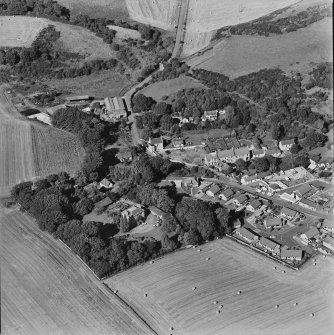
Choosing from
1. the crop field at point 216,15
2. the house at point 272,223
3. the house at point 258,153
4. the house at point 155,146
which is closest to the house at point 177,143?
the house at point 155,146

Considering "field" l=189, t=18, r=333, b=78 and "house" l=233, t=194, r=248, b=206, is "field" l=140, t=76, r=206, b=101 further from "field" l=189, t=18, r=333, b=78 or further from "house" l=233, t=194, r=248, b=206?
"house" l=233, t=194, r=248, b=206

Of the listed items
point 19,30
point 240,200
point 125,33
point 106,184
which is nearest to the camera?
point 240,200

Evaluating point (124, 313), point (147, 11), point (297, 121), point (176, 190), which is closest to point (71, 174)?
point (176, 190)

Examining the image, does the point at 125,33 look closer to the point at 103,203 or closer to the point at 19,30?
the point at 19,30

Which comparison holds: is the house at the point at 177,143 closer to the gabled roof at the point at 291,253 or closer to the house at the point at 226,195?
the house at the point at 226,195

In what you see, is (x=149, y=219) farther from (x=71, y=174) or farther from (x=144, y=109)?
(x=144, y=109)

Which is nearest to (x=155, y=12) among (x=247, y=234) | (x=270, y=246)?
(x=247, y=234)

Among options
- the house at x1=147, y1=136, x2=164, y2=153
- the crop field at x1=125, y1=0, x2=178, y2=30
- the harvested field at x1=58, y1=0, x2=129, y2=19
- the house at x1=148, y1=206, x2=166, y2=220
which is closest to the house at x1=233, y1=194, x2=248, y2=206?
the house at x1=148, y1=206, x2=166, y2=220
